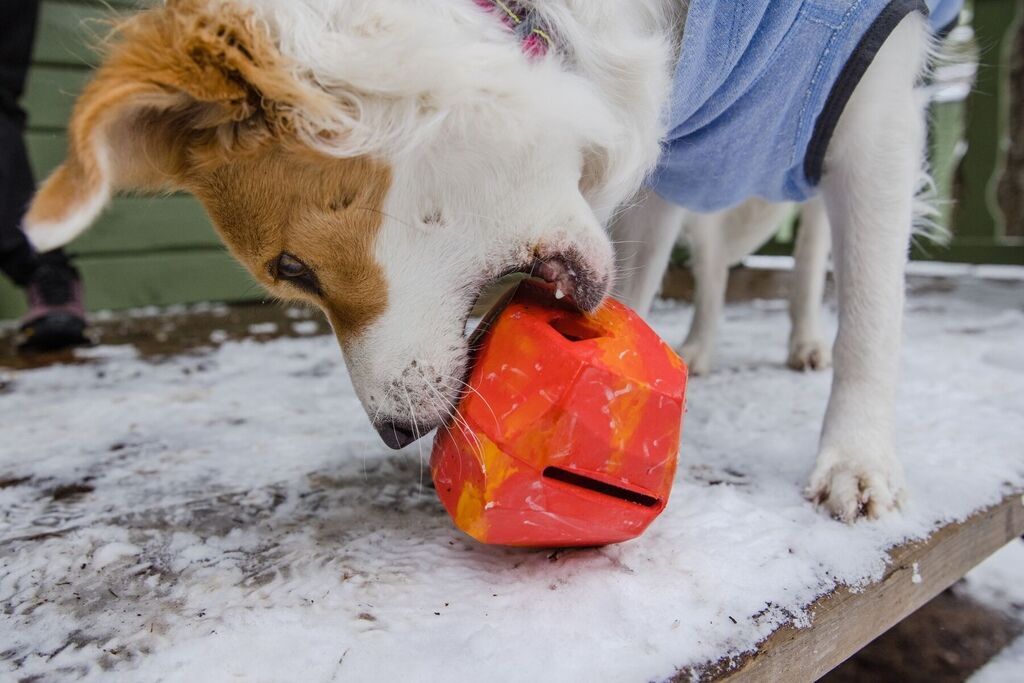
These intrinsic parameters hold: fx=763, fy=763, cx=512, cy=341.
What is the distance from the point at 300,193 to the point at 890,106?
93cm

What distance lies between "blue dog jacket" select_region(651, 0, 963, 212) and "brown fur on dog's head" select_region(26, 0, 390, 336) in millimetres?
494

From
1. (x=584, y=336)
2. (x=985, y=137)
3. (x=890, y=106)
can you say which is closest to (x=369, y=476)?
(x=584, y=336)

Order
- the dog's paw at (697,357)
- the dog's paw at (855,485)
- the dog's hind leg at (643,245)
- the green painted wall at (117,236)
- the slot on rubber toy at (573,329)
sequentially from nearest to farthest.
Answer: the slot on rubber toy at (573,329) → the dog's paw at (855,485) → the dog's hind leg at (643,245) → the dog's paw at (697,357) → the green painted wall at (117,236)

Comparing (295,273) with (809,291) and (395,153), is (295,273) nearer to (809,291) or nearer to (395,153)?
(395,153)

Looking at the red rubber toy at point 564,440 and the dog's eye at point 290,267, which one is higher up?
the dog's eye at point 290,267

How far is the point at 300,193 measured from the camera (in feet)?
3.15

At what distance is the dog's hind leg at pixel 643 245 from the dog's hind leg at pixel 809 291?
1.87ft

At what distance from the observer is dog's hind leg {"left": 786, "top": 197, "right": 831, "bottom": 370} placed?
204 cm

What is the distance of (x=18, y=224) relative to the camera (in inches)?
101

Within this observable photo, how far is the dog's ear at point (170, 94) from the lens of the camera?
81 cm

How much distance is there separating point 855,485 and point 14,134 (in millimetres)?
2861

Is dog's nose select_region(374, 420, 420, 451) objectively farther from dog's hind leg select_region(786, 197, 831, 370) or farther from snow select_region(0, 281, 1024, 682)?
dog's hind leg select_region(786, 197, 831, 370)

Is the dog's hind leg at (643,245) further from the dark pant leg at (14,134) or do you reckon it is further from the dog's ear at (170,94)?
the dark pant leg at (14,134)

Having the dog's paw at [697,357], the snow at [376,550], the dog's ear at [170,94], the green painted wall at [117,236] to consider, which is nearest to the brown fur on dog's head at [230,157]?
the dog's ear at [170,94]
